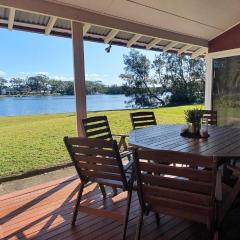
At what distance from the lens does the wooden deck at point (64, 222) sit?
2.39m

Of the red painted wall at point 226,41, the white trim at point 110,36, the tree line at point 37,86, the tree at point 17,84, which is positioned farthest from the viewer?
the tree at point 17,84

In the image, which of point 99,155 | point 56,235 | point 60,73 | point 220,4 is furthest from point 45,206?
point 60,73

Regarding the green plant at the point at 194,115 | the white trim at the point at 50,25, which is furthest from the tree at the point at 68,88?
the green plant at the point at 194,115

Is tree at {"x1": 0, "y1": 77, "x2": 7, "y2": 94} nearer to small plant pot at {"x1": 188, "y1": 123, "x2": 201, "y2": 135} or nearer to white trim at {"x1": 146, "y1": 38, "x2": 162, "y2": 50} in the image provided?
white trim at {"x1": 146, "y1": 38, "x2": 162, "y2": 50}

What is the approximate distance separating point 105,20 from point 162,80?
8434 mm

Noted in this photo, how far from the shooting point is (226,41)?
5648 mm

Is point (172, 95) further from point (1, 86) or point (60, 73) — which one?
point (1, 86)

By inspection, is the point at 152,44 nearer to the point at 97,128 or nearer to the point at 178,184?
the point at 97,128

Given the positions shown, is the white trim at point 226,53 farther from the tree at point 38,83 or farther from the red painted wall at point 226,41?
the tree at point 38,83

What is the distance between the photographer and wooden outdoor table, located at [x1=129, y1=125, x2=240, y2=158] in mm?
2295

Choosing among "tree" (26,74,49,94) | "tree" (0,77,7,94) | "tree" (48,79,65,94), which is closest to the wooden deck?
"tree" (0,77,7,94)

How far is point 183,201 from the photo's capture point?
1.75 meters

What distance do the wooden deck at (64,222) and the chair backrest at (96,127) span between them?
723mm

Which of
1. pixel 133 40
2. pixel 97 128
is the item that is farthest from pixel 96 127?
pixel 133 40
